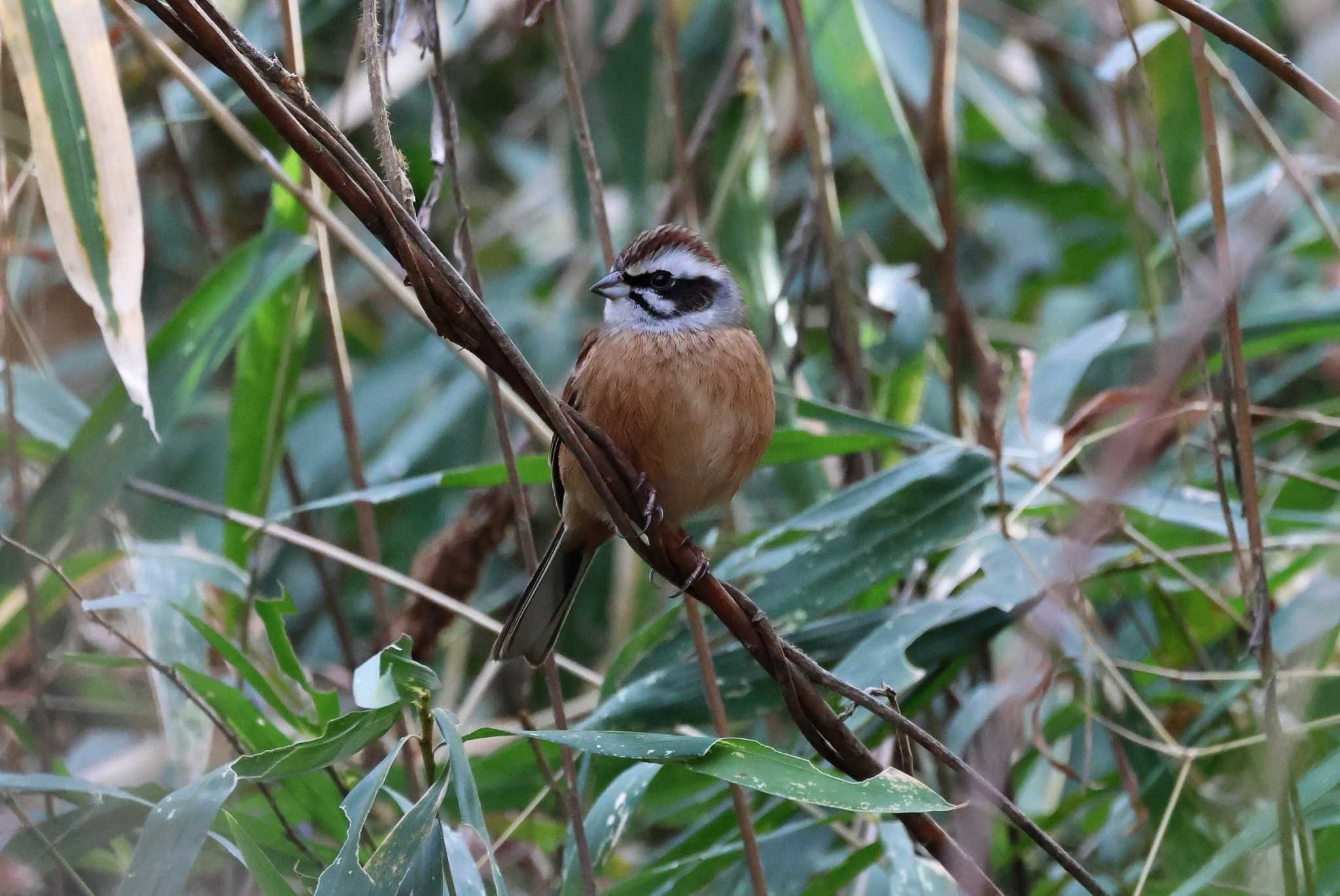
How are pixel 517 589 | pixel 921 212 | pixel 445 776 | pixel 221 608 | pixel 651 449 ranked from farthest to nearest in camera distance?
pixel 517 589, pixel 221 608, pixel 921 212, pixel 651 449, pixel 445 776

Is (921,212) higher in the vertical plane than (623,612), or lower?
higher

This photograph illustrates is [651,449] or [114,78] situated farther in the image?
[651,449]

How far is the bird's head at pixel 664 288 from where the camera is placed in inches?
119

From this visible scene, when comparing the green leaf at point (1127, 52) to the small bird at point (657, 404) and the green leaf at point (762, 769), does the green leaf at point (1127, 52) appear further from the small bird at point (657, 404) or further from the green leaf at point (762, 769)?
the green leaf at point (762, 769)

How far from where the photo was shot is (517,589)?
4734 mm

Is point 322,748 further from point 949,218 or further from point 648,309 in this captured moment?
point 949,218

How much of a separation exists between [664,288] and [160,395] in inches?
46.4

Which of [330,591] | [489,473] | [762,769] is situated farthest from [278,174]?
[762,769]

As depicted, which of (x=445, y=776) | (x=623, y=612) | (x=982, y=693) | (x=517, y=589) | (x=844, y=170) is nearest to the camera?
(x=445, y=776)

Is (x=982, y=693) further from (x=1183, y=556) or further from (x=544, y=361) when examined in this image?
(x=544, y=361)

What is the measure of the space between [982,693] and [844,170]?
12.7ft

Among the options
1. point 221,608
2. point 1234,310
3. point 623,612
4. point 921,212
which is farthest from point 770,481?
point 1234,310

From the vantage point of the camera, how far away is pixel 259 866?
6.95 feet

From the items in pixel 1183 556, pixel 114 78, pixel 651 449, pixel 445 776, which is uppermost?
pixel 114 78
